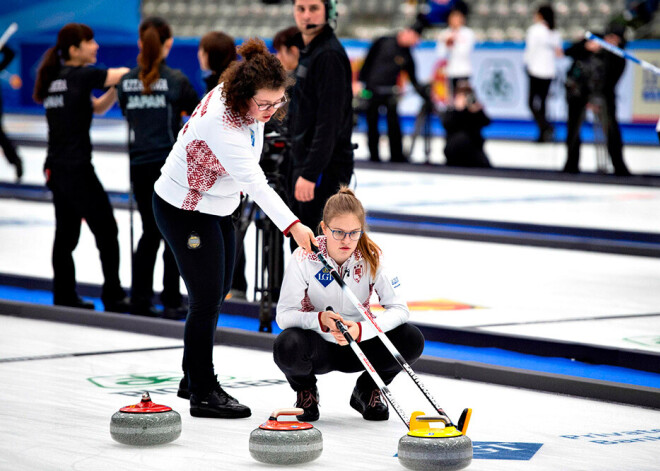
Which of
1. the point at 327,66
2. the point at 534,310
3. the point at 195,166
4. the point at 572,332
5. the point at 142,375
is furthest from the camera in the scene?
the point at 534,310

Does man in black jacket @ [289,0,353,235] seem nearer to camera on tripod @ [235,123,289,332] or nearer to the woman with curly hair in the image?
camera on tripod @ [235,123,289,332]

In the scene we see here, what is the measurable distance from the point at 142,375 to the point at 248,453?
146cm

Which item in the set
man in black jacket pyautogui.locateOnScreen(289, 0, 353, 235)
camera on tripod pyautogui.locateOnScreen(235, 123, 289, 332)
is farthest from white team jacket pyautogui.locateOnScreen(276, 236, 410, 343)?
camera on tripod pyautogui.locateOnScreen(235, 123, 289, 332)

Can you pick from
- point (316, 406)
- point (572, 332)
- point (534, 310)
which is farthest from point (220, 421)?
point (534, 310)

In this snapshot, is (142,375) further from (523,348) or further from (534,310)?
(534,310)

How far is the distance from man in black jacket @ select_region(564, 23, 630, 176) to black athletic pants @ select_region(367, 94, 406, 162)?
2.41 meters

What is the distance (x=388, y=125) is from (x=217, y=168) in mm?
11634

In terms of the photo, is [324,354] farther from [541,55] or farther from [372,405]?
[541,55]

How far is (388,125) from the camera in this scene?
15898 mm

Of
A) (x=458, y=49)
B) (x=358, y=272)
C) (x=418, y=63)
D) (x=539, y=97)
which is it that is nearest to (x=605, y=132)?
(x=539, y=97)

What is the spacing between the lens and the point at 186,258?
449cm

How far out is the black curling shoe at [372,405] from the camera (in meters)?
4.55

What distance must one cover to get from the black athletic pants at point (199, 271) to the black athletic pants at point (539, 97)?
1374cm

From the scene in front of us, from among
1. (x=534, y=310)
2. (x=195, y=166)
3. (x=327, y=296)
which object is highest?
(x=195, y=166)
